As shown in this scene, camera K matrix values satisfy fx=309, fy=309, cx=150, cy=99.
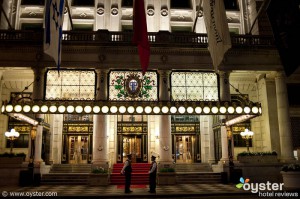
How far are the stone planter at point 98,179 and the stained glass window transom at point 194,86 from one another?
813cm

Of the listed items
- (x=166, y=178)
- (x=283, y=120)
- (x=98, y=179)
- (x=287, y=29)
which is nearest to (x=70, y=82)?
(x=98, y=179)

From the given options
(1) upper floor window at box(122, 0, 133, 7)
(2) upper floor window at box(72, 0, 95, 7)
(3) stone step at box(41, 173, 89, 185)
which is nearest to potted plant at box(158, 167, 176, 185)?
(3) stone step at box(41, 173, 89, 185)

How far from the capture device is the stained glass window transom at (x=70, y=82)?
23828 mm

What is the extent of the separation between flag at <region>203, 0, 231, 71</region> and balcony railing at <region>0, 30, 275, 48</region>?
8280mm

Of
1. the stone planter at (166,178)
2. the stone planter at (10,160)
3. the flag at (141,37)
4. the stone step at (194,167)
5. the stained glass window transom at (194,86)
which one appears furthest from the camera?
the stone step at (194,167)

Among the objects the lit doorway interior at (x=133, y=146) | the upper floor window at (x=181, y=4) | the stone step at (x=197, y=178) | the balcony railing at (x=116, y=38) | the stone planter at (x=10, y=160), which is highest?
the upper floor window at (x=181, y=4)

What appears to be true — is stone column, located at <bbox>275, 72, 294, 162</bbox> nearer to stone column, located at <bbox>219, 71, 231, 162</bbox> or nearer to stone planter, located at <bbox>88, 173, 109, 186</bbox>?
stone column, located at <bbox>219, 71, 231, 162</bbox>

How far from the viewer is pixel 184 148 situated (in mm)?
28484

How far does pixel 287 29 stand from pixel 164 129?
14.1 meters

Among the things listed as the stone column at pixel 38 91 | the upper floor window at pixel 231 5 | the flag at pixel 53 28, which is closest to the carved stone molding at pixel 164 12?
the upper floor window at pixel 231 5

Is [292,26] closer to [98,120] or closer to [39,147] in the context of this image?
[98,120]

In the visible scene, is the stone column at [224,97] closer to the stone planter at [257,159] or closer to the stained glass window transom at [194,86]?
the stained glass window transom at [194,86]

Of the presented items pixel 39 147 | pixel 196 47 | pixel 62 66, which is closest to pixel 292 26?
pixel 196 47

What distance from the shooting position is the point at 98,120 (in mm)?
22875
